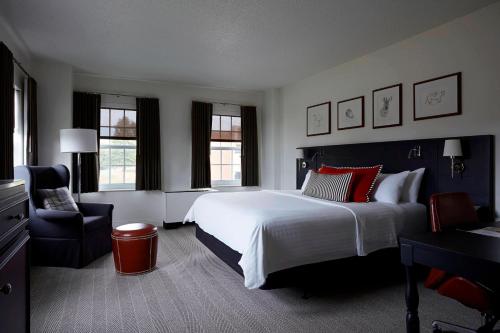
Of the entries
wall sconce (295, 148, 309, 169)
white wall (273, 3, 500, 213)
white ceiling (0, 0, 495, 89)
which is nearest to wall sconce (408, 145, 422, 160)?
white wall (273, 3, 500, 213)

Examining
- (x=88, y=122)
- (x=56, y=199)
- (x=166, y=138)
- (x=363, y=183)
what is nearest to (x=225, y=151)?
(x=166, y=138)

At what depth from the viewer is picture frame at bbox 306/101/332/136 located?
4.99 m

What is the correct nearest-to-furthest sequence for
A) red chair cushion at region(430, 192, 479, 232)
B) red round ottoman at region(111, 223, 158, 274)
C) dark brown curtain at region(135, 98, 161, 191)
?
red chair cushion at region(430, 192, 479, 232), red round ottoman at region(111, 223, 158, 274), dark brown curtain at region(135, 98, 161, 191)

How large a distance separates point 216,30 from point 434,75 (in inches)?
96.5

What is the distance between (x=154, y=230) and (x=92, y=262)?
3.06ft

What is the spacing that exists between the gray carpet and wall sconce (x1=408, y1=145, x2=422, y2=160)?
4.92 ft

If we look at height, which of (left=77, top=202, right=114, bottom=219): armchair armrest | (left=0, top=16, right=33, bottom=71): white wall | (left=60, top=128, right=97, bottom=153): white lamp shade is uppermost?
(left=0, top=16, right=33, bottom=71): white wall

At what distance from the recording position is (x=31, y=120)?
4.12 m

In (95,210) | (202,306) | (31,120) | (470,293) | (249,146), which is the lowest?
(202,306)

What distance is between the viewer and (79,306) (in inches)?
99.7

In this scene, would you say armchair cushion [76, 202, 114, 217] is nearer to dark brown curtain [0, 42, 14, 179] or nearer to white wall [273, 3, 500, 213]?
dark brown curtain [0, 42, 14, 179]

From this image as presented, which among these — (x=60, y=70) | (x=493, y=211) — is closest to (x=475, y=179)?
(x=493, y=211)

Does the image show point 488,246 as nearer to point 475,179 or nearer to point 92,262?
point 475,179

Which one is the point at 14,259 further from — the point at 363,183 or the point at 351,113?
the point at 351,113
